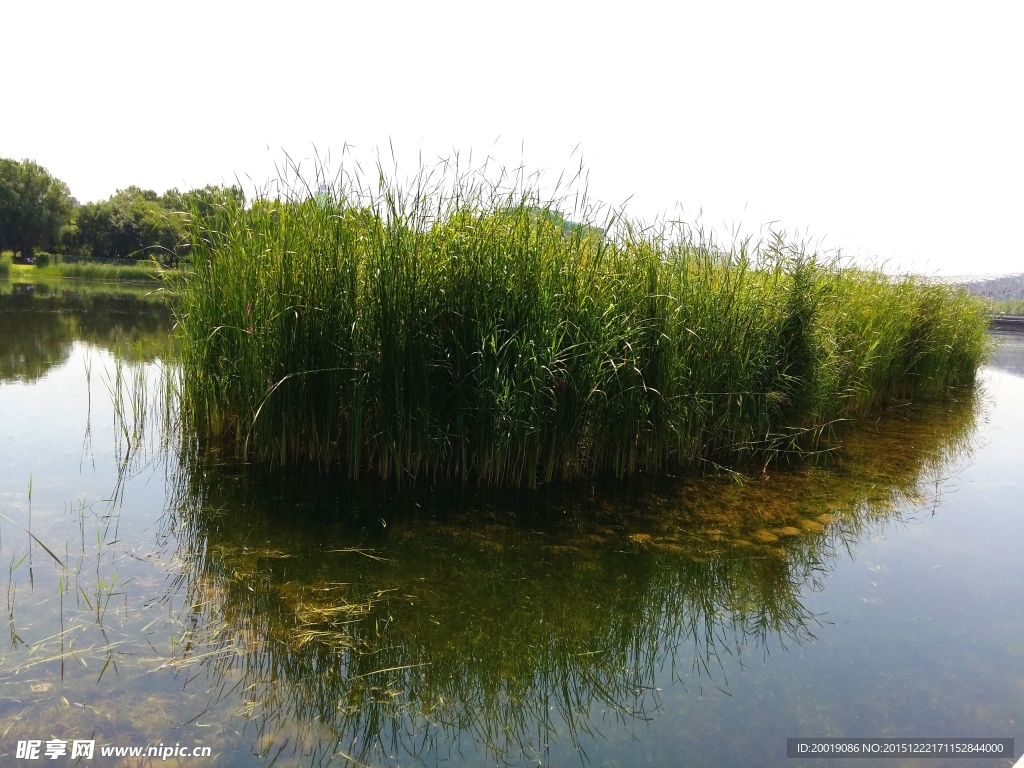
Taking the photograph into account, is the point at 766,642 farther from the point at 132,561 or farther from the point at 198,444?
the point at 198,444

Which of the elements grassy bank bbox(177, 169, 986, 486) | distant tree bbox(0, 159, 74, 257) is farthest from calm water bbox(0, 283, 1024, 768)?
distant tree bbox(0, 159, 74, 257)

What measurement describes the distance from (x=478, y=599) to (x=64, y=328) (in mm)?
10779

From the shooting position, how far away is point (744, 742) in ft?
7.27

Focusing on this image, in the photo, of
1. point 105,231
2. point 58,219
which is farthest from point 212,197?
point 105,231

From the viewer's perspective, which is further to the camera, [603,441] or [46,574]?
[603,441]

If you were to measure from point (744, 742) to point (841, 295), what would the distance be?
5.87m

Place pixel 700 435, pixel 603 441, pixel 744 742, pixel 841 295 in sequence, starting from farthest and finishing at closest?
1. pixel 841 295
2. pixel 700 435
3. pixel 603 441
4. pixel 744 742

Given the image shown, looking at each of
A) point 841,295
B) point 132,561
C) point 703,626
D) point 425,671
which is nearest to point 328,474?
point 132,561

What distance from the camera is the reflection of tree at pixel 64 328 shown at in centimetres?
772

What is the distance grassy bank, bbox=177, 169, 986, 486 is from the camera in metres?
4.07

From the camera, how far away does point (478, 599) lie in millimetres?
2967

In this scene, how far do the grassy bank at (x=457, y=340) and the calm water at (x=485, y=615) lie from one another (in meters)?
0.34

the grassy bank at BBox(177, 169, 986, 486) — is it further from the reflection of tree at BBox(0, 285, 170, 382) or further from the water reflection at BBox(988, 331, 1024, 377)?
the water reflection at BBox(988, 331, 1024, 377)

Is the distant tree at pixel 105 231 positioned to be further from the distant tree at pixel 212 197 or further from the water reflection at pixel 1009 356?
the water reflection at pixel 1009 356
